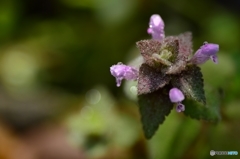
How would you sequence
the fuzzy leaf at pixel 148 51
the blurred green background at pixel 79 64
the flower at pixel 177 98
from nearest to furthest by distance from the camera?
the flower at pixel 177 98 < the fuzzy leaf at pixel 148 51 < the blurred green background at pixel 79 64

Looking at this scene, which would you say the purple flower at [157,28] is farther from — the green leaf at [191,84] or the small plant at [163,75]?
Result: the green leaf at [191,84]

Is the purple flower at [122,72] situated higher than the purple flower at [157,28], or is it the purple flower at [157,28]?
the purple flower at [157,28]

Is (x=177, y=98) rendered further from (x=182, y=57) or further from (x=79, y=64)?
(x=79, y=64)

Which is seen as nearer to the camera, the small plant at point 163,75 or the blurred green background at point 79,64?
the small plant at point 163,75

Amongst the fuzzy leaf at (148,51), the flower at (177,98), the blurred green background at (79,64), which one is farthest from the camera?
the blurred green background at (79,64)

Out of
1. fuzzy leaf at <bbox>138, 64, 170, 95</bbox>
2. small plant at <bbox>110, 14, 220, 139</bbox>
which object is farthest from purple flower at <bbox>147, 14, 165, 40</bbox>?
fuzzy leaf at <bbox>138, 64, 170, 95</bbox>

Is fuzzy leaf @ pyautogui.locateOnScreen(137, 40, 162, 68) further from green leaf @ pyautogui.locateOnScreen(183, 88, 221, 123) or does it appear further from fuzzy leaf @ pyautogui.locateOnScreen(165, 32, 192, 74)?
green leaf @ pyautogui.locateOnScreen(183, 88, 221, 123)

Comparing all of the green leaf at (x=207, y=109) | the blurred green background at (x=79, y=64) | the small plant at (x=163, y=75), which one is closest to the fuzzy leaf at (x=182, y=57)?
the small plant at (x=163, y=75)

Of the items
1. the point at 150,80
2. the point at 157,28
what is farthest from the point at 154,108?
the point at 157,28
